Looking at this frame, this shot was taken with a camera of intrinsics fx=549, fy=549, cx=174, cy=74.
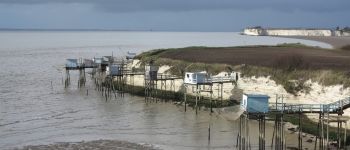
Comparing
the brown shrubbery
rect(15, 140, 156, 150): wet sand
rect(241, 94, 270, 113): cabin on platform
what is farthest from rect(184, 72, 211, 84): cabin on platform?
rect(241, 94, 270, 113): cabin on platform

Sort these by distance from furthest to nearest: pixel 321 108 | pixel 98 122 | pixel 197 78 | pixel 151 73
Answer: pixel 151 73, pixel 197 78, pixel 98 122, pixel 321 108

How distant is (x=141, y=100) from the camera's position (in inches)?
2461

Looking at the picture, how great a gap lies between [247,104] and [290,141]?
6.37 metres

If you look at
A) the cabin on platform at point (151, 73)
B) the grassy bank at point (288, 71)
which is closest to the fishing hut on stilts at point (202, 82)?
the grassy bank at point (288, 71)

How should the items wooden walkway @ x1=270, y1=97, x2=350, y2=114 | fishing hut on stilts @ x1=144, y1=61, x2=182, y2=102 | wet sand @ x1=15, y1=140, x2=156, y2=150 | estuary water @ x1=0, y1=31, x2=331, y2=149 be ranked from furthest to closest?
fishing hut on stilts @ x1=144, y1=61, x2=182, y2=102
estuary water @ x1=0, y1=31, x2=331, y2=149
wooden walkway @ x1=270, y1=97, x2=350, y2=114
wet sand @ x1=15, y1=140, x2=156, y2=150

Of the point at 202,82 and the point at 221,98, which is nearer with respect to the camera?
the point at 202,82

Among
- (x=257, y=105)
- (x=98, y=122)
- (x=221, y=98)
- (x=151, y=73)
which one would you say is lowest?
(x=98, y=122)

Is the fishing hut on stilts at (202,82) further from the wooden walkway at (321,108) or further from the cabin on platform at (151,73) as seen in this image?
the wooden walkway at (321,108)

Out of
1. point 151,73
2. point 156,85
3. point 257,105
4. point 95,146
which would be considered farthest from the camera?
point 156,85

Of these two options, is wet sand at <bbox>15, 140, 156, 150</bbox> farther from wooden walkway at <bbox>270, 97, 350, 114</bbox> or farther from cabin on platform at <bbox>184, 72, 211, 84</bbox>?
cabin on platform at <bbox>184, 72, 211, 84</bbox>

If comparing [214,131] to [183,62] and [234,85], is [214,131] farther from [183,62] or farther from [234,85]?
[183,62]

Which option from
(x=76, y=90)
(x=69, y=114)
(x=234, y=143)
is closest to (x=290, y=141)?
(x=234, y=143)

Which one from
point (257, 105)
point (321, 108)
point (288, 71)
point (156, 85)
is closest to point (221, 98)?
point (288, 71)

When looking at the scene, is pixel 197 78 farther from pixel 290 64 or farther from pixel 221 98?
pixel 290 64
